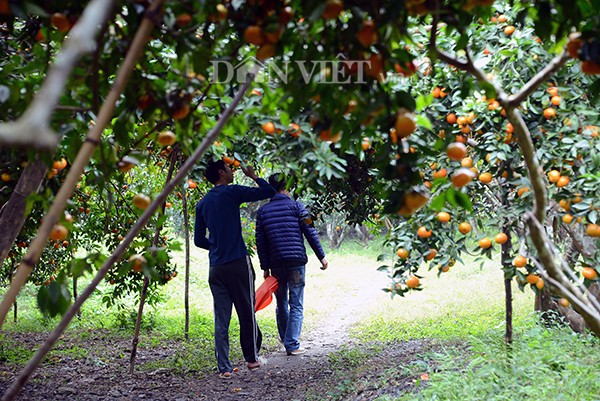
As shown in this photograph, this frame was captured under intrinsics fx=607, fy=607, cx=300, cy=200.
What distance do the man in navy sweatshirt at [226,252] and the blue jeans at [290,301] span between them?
26.2 inches

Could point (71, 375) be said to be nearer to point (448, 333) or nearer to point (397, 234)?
point (397, 234)

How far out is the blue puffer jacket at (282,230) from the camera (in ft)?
18.9

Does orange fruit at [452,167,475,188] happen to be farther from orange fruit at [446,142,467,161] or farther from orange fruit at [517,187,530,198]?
orange fruit at [517,187,530,198]

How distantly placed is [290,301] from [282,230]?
687 millimetres

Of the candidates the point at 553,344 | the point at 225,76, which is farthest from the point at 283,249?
the point at 225,76

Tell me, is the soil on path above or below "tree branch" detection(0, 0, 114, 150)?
below

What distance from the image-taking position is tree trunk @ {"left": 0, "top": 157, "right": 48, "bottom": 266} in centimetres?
166

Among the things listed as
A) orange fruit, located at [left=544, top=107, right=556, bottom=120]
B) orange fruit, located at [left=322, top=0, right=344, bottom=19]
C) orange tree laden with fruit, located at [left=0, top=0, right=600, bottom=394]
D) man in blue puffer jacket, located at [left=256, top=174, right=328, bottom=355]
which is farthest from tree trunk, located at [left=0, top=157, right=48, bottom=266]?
man in blue puffer jacket, located at [left=256, top=174, right=328, bottom=355]

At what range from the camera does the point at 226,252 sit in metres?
4.97

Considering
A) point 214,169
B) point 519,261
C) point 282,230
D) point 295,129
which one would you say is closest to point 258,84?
point 295,129

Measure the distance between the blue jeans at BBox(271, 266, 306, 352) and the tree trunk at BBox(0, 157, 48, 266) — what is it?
13.4 feet

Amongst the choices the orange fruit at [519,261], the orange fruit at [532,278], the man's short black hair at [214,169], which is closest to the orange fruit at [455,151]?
the orange fruit at [519,261]

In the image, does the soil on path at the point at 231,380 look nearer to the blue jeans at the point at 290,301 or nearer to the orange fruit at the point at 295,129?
the blue jeans at the point at 290,301

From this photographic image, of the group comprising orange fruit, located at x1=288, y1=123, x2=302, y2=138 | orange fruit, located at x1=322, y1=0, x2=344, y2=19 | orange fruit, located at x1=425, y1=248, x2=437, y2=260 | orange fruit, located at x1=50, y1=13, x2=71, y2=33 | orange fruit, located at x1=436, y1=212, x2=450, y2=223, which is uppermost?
orange fruit, located at x1=288, y1=123, x2=302, y2=138
